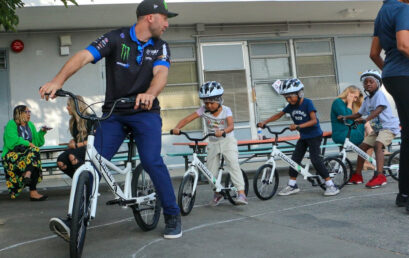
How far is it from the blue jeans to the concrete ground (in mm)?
607

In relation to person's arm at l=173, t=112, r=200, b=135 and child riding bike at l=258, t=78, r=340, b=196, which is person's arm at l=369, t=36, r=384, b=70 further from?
person's arm at l=173, t=112, r=200, b=135

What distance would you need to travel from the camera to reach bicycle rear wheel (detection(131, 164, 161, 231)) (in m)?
4.63

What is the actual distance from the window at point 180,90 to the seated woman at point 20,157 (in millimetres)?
4880

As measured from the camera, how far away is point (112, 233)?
4.86m

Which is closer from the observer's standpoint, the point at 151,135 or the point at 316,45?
the point at 151,135

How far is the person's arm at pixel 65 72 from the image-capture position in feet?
11.8

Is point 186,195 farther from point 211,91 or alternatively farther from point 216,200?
point 211,91

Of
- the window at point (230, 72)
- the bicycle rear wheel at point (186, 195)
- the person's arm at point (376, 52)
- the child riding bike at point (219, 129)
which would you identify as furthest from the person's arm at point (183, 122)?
the window at point (230, 72)

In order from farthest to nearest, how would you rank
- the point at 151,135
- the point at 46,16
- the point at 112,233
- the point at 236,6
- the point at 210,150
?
the point at 236,6
the point at 46,16
the point at 210,150
the point at 112,233
the point at 151,135

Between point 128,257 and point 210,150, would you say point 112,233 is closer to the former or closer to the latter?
point 128,257

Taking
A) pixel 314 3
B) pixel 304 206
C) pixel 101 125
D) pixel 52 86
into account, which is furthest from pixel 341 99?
pixel 52 86

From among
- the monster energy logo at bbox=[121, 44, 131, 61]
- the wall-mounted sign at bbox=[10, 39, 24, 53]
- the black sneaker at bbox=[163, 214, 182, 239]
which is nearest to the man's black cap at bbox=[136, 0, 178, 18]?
the monster energy logo at bbox=[121, 44, 131, 61]

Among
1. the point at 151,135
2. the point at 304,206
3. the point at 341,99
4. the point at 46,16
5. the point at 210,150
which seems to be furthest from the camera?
the point at 46,16

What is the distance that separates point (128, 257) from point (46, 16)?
8210 mm
